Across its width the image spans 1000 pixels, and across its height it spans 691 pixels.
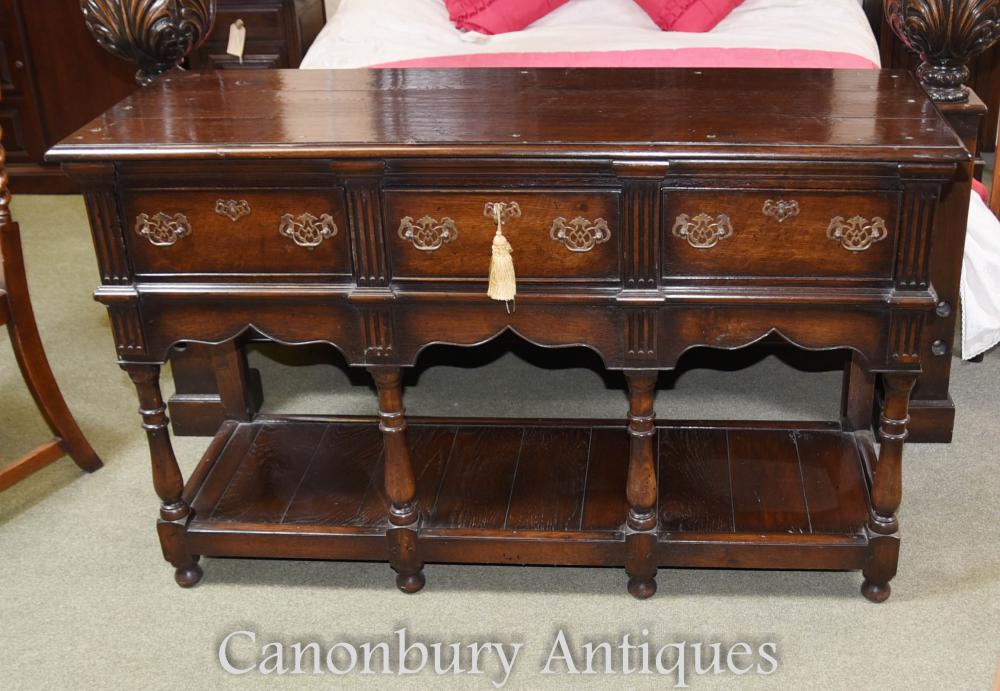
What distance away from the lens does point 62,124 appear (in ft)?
15.8

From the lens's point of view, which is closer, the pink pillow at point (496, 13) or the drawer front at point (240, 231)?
the drawer front at point (240, 231)

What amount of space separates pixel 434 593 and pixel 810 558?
742mm

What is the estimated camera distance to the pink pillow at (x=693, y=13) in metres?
3.83

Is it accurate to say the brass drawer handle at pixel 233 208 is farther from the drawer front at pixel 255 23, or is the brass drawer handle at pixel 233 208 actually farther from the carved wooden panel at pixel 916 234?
the drawer front at pixel 255 23

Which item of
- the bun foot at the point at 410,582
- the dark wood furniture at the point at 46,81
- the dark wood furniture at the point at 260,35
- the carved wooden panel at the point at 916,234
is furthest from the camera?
the dark wood furniture at the point at 46,81

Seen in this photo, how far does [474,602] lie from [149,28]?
136cm

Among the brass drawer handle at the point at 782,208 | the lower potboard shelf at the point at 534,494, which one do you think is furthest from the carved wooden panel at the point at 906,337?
the lower potboard shelf at the point at 534,494

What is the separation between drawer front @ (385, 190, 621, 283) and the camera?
207 cm

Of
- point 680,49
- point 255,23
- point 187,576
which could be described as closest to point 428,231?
point 187,576

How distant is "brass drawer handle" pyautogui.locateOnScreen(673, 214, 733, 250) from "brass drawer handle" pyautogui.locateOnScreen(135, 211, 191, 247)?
859mm

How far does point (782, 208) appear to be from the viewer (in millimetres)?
2035

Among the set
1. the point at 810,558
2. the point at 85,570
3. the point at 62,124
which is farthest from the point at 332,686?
the point at 62,124

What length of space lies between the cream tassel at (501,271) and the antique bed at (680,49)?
95 centimetres

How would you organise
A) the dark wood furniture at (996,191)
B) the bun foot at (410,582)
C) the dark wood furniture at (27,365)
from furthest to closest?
1. the dark wood furniture at (996,191)
2. the dark wood furniture at (27,365)
3. the bun foot at (410,582)
